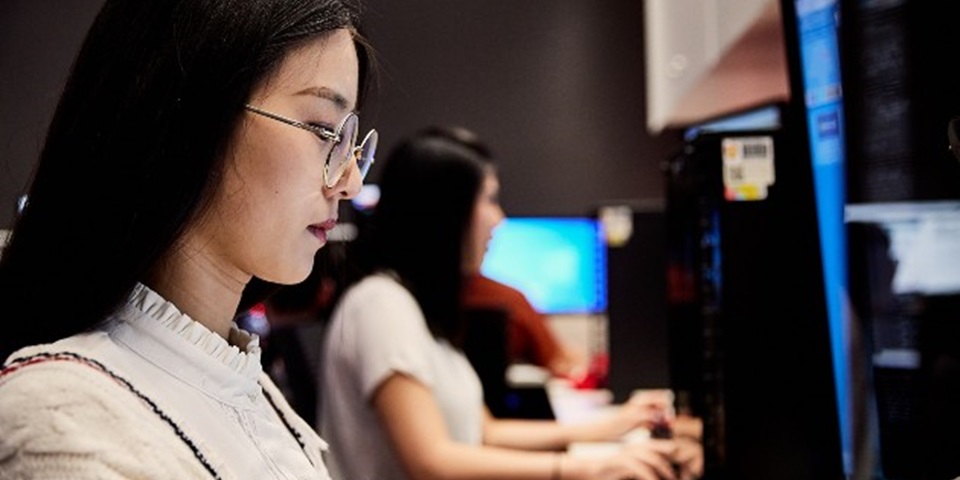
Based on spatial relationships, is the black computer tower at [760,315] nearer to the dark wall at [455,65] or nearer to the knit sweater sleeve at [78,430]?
the dark wall at [455,65]

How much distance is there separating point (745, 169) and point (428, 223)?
730 mm

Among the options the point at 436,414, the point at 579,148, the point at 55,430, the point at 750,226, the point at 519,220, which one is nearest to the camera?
the point at 55,430

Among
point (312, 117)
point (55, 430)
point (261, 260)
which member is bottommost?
point (55, 430)

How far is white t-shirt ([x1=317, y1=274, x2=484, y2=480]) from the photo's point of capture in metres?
1.78

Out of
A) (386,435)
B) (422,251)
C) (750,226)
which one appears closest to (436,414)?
(386,435)

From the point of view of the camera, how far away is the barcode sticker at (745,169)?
1435mm

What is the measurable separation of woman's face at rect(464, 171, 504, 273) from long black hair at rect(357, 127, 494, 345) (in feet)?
0.09

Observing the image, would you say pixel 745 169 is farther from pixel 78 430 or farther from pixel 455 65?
pixel 78 430

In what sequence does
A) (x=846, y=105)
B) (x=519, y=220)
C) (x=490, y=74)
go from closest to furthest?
(x=846, y=105) < (x=490, y=74) < (x=519, y=220)

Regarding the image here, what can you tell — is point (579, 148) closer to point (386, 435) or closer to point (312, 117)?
point (386, 435)

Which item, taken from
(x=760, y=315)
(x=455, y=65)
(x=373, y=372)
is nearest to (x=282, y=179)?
(x=455, y=65)

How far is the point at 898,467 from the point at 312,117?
2.45 ft

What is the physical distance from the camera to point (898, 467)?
3.72 feet

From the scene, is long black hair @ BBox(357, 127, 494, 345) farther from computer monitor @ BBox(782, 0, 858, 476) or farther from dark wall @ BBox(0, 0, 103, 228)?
dark wall @ BBox(0, 0, 103, 228)
